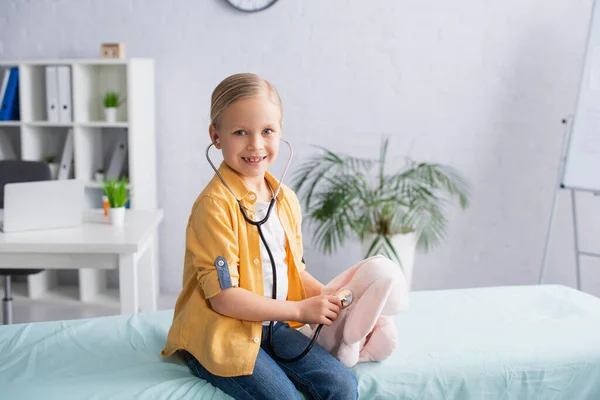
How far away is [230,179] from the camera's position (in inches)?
61.3

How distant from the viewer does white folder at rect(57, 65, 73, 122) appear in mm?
3207

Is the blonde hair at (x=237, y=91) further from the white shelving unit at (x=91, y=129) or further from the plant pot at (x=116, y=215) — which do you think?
the white shelving unit at (x=91, y=129)

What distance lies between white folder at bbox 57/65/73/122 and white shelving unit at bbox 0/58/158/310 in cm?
2

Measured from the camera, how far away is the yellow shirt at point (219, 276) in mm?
1440

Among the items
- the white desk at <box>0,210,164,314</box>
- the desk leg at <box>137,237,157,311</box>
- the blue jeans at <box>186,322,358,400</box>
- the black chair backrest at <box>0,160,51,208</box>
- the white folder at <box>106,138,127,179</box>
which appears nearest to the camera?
the blue jeans at <box>186,322,358,400</box>

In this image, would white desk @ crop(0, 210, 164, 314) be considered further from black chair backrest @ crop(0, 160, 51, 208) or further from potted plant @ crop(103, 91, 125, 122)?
potted plant @ crop(103, 91, 125, 122)

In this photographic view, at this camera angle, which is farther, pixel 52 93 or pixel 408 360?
pixel 52 93

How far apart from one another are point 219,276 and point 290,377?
292mm

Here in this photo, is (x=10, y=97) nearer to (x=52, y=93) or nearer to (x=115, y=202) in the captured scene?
(x=52, y=93)

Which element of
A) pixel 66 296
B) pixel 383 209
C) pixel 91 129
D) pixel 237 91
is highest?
pixel 237 91

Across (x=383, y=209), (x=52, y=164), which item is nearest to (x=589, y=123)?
(x=383, y=209)

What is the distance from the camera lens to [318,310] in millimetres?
1461

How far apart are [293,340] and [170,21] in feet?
7.53

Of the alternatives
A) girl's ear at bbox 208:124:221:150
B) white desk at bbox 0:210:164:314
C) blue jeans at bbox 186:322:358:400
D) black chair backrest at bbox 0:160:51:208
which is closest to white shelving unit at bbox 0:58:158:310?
black chair backrest at bbox 0:160:51:208
